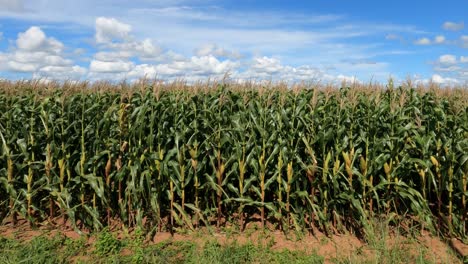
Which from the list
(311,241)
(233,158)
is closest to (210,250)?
(233,158)

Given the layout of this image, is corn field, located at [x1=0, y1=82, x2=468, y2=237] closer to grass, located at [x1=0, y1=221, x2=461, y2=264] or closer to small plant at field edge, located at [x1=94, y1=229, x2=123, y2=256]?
grass, located at [x1=0, y1=221, x2=461, y2=264]

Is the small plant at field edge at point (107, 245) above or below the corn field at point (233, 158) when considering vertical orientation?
below

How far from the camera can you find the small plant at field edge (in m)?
4.81

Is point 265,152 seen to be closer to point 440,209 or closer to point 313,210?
point 313,210

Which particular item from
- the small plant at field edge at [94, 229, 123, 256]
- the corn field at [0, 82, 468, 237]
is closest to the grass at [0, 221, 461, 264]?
the small plant at field edge at [94, 229, 123, 256]

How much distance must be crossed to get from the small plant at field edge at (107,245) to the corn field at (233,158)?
1.50 feet

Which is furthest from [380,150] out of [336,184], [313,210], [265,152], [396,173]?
[265,152]

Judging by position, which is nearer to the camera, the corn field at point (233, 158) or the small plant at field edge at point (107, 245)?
the small plant at field edge at point (107, 245)

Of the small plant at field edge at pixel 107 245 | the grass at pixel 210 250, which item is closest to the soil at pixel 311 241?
the grass at pixel 210 250

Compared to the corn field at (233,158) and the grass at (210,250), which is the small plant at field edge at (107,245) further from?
the corn field at (233,158)

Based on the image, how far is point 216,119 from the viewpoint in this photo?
17.4 ft

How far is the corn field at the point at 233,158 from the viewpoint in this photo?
5164mm

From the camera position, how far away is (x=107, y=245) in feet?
15.9

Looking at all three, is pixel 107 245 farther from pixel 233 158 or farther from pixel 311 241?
pixel 311 241
